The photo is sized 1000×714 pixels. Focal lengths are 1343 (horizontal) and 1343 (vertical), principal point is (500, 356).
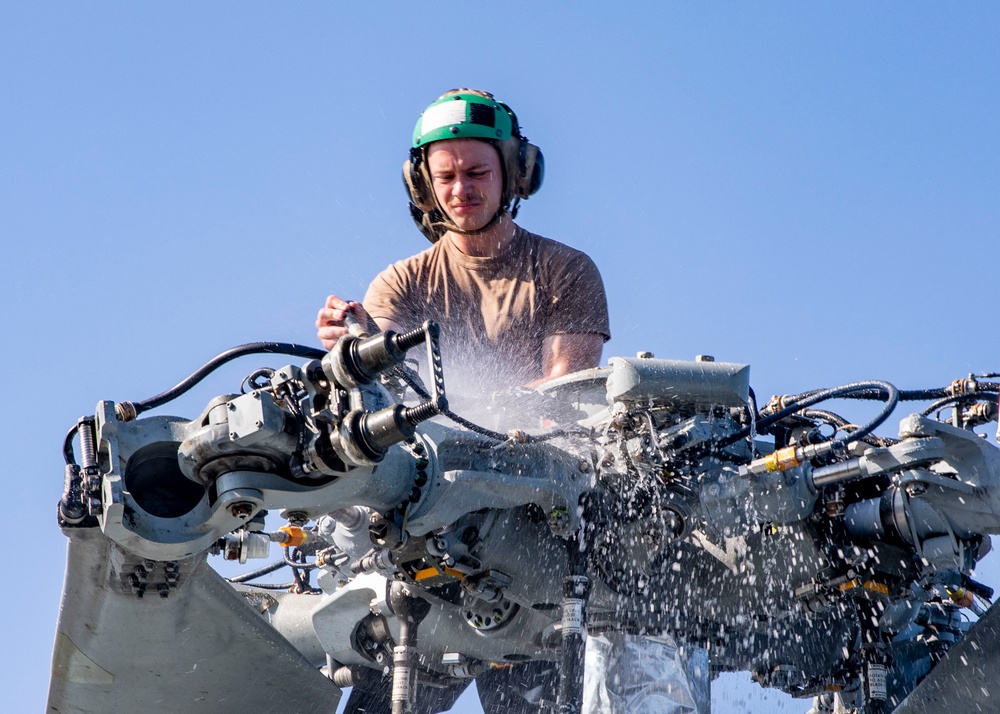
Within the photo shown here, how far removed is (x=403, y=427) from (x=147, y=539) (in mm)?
1521

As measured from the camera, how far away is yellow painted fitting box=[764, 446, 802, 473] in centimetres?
864

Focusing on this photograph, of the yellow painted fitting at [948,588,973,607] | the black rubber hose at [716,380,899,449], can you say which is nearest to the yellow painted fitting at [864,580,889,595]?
the yellow painted fitting at [948,588,973,607]

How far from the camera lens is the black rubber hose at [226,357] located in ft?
25.0

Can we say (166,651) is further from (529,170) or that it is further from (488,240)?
(529,170)

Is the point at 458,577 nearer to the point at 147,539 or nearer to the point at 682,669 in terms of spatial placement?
the point at 682,669

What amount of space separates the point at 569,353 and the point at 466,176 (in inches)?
64.8

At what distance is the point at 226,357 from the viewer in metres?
7.77

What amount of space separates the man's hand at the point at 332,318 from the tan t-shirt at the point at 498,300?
1566mm

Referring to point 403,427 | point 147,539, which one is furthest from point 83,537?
point 403,427

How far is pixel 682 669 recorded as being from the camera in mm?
9156

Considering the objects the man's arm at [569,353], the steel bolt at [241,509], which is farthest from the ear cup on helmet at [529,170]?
the steel bolt at [241,509]

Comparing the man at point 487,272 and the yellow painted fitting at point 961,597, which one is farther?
the man at point 487,272

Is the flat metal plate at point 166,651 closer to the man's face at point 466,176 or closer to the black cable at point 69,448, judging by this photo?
the black cable at point 69,448

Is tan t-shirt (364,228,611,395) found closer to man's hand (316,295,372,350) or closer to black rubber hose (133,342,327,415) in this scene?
man's hand (316,295,372,350)
